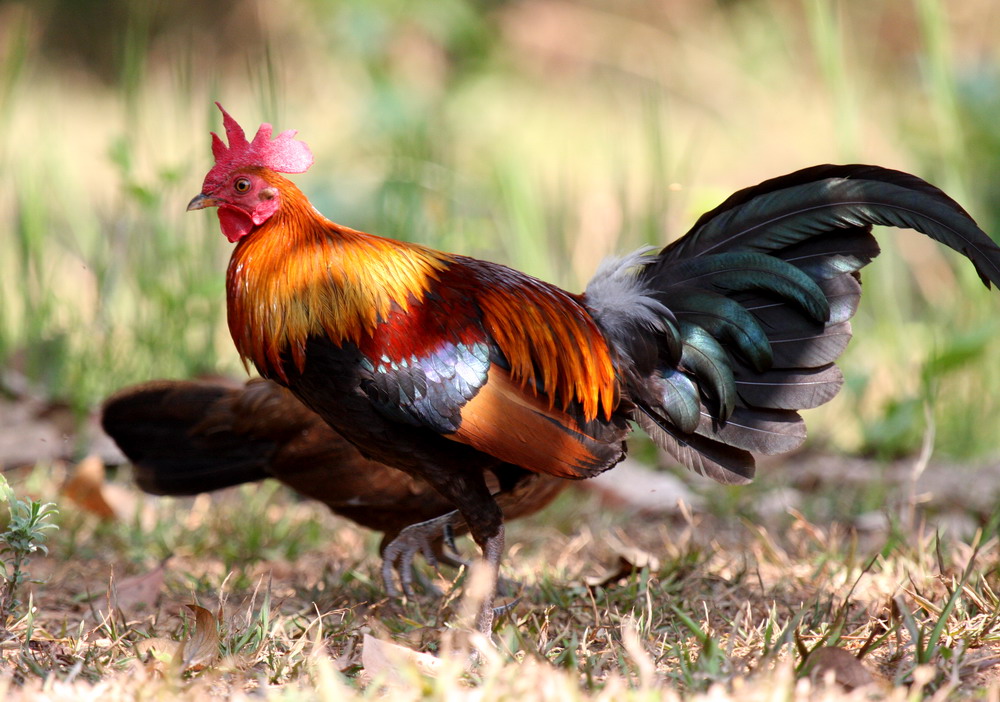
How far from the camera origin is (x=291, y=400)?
368 centimetres

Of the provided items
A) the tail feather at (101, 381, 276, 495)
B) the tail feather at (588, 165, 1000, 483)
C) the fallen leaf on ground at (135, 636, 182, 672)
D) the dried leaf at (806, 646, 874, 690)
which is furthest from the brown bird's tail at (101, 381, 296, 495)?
the dried leaf at (806, 646, 874, 690)

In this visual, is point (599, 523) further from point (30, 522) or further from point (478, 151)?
point (478, 151)

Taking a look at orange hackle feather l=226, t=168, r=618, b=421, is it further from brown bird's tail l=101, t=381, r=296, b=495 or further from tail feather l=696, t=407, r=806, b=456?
brown bird's tail l=101, t=381, r=296, b=495

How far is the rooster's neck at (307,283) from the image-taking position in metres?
2.86

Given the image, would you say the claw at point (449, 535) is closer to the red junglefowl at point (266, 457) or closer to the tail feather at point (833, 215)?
the red junglefowl at point (266, 457)

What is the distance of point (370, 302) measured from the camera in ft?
9.44

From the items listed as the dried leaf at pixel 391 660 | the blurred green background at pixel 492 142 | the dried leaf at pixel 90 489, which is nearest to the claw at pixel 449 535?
the dried leaf at pixel 391 660

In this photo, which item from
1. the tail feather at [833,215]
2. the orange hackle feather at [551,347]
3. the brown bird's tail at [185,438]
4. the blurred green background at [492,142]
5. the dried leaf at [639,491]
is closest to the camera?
the tail feather at [833,215]

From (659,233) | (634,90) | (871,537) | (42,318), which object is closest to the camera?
(871,537)

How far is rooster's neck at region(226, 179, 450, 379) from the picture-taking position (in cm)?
286

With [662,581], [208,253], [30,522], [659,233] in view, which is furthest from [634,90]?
[30,522]

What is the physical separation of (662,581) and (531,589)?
47 centimetres

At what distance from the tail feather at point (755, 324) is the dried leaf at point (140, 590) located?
1724mm

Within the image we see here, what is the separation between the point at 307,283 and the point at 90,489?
1.85 m
